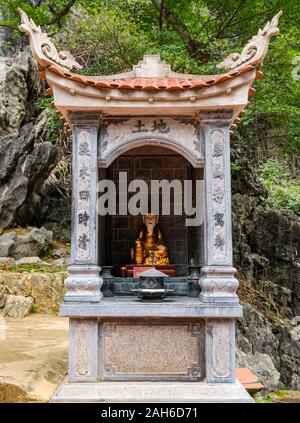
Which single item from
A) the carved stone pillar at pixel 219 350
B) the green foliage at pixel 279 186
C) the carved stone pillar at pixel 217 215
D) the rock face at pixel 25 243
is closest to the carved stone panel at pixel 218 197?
the carved stone pillar at pixel 217 215

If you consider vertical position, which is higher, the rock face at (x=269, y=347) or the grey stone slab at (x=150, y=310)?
the grey stone slab at (x=150, y=310)

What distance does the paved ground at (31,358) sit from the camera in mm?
4734

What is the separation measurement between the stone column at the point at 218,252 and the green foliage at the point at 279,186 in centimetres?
881

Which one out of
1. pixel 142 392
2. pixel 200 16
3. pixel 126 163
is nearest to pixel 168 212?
pixel 126 163

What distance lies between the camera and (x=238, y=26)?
13000mm

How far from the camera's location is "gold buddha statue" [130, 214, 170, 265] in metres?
6.76

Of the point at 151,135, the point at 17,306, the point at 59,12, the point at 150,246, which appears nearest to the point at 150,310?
the point at 150,246

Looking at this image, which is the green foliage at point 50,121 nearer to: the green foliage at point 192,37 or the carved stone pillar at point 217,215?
the green foliage at point 192,37

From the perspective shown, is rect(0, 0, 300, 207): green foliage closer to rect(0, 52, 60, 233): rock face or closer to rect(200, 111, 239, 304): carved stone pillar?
rect(0, 52, 60, 233): rock face

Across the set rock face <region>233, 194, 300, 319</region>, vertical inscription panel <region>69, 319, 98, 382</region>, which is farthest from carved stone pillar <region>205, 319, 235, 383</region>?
rock face <region>233, 194, 300, 319</region>

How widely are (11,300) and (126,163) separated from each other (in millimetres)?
4934
